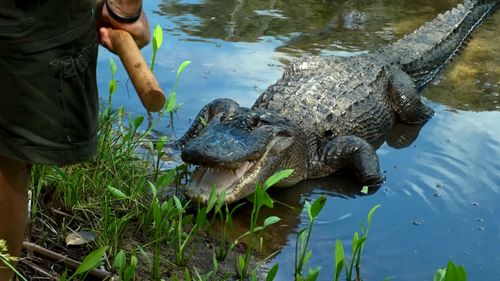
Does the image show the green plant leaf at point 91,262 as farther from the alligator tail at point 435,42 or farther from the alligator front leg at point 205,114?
the alligator tail at point 435,42

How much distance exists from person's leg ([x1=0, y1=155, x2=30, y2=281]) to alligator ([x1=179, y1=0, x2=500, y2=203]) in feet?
5.80

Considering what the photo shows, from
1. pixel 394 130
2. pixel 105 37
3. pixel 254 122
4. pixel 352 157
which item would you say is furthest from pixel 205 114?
pixel 105 37

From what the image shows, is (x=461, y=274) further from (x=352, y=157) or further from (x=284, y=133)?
(x=352, y=157)

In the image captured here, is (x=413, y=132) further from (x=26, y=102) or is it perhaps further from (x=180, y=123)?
(x=26, y=102)

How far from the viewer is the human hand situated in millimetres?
2516

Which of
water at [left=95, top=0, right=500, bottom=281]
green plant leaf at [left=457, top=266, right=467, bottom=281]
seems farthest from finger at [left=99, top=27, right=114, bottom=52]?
water at [left=95, top=0, right=500, bottom=281]

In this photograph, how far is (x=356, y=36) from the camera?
25.2ft

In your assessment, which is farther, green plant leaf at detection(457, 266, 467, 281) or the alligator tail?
the alligator tail

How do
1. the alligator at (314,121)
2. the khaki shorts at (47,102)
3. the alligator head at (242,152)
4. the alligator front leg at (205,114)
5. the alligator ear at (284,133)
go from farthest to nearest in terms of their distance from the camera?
1. the alligator front leg at (205,114)
2. the alligator ear at (284,133)
3. the alligator at (314,121)
4. the alligator head at (242,152)
5. the khaki shorts at (47,102)

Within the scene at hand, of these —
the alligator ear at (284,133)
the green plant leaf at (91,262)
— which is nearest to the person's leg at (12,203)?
the green plant leaf at (91,262)

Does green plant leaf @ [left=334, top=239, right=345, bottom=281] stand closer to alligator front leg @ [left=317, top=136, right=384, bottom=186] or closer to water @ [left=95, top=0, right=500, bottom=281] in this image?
water @ [left=95, top=0, right=500, bottom=281]

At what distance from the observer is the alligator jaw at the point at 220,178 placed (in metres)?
4.22

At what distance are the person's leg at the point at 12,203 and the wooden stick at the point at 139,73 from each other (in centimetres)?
42

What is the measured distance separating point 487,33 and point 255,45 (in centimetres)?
259
